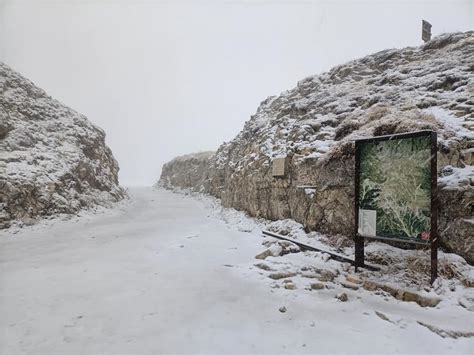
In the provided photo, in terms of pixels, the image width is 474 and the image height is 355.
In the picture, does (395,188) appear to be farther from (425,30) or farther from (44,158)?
(44,158)

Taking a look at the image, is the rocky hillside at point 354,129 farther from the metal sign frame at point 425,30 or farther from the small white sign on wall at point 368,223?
the metal sign frame at point 425,30

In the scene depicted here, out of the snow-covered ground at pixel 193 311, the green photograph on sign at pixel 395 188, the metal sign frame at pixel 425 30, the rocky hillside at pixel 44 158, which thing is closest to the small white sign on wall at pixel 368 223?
the green photograph on sign at pixel 395 188

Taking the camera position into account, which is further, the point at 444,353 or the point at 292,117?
the point at 292,117

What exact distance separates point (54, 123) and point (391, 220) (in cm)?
1775

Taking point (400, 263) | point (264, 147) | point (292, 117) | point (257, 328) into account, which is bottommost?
point (257, 328)

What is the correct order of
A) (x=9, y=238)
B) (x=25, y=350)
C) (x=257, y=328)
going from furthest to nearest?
(x=9, y=238) → (x=257, y=328) → (x=25, y=350)

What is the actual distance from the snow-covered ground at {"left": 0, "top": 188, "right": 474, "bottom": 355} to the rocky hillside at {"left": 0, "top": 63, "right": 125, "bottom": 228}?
4241 mm

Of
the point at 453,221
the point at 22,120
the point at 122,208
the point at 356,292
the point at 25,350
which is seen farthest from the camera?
the point at 122,208

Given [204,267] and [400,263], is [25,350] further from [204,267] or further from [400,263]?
[400,263]

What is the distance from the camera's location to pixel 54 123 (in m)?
15.7

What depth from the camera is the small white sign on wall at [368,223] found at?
536cm

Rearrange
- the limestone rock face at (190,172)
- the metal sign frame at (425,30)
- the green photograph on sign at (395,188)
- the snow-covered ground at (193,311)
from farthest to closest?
1. the limestone rock face at (190,172)
2. the metal sign frame at (425,30)
3. the green photograph on sign at (395,188)
4. the snow-covered ground at (193,311)

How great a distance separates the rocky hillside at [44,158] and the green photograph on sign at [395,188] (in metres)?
11.0

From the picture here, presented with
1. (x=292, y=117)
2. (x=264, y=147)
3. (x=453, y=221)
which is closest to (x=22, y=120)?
(x=264, y=147)
